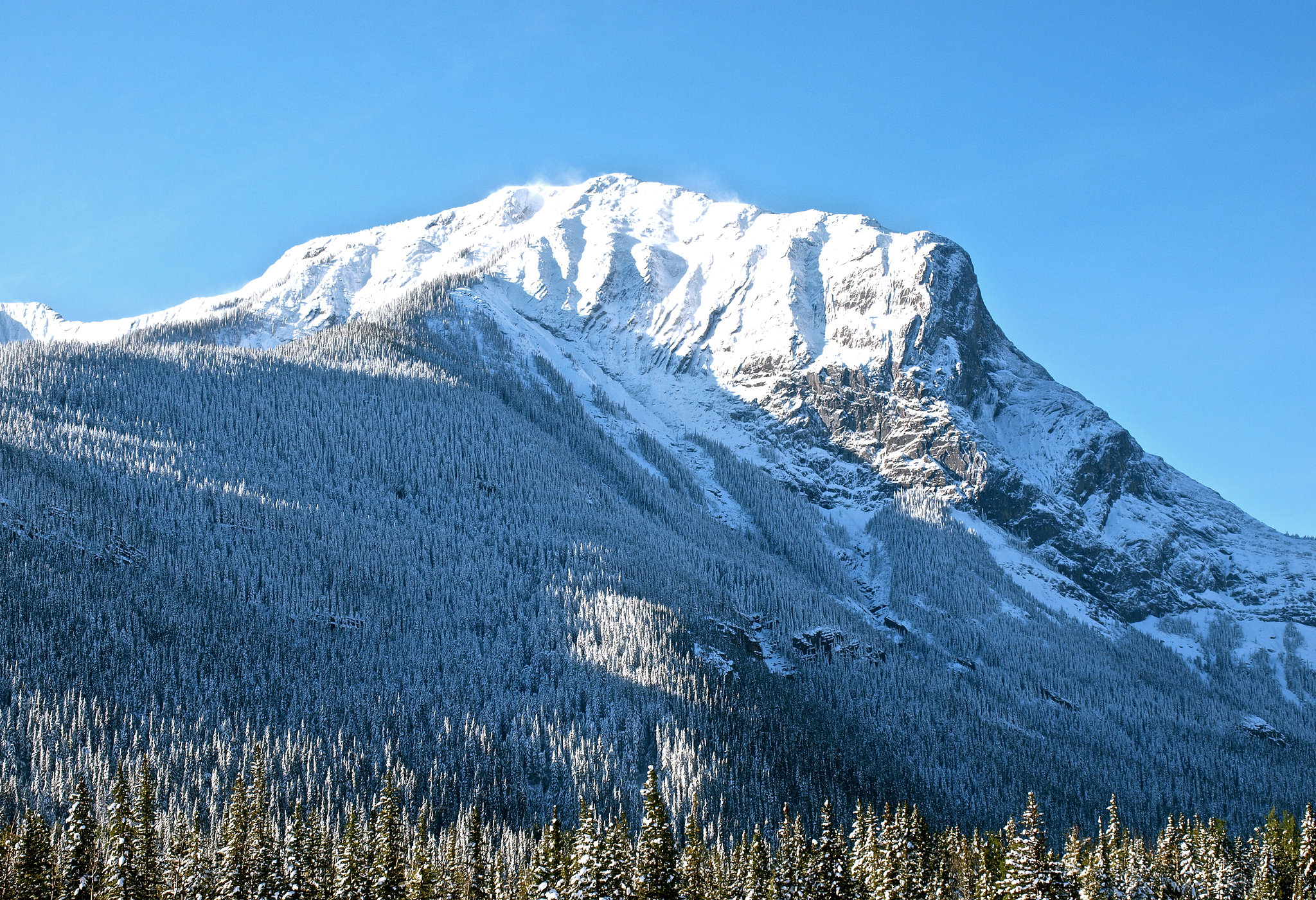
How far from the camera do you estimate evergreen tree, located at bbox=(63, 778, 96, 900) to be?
8394 cm

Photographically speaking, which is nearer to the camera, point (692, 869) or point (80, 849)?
point (692, 869)

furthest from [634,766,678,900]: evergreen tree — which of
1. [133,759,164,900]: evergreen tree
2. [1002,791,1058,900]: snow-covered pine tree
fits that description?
[133,759,164,900]: evergreen tree

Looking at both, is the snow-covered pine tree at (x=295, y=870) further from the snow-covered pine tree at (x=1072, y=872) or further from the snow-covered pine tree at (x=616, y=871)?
the snow-covered pine tree at (x=1072, y=872)

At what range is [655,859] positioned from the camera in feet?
249

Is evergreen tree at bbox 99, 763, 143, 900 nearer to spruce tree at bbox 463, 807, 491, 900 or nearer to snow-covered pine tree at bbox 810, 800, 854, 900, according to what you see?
spruce tree at bbox 463, 807, 491, 900

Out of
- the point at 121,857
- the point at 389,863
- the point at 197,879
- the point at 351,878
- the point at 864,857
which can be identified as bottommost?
the point at 197,879

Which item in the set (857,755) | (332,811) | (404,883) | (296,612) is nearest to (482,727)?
(332,811)

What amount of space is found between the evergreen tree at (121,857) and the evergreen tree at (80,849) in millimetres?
1414

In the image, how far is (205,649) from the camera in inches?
6796

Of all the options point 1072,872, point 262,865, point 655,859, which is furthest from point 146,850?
point 1072,872

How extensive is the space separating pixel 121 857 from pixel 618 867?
36.9 m

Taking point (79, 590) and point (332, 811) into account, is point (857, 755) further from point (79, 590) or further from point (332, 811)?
point (79, 590)

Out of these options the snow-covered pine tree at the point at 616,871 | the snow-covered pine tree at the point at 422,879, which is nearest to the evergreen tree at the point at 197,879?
the snow-covered pine tree at the point at 422,879

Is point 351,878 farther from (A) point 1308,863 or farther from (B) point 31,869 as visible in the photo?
(A) point 1308,863
